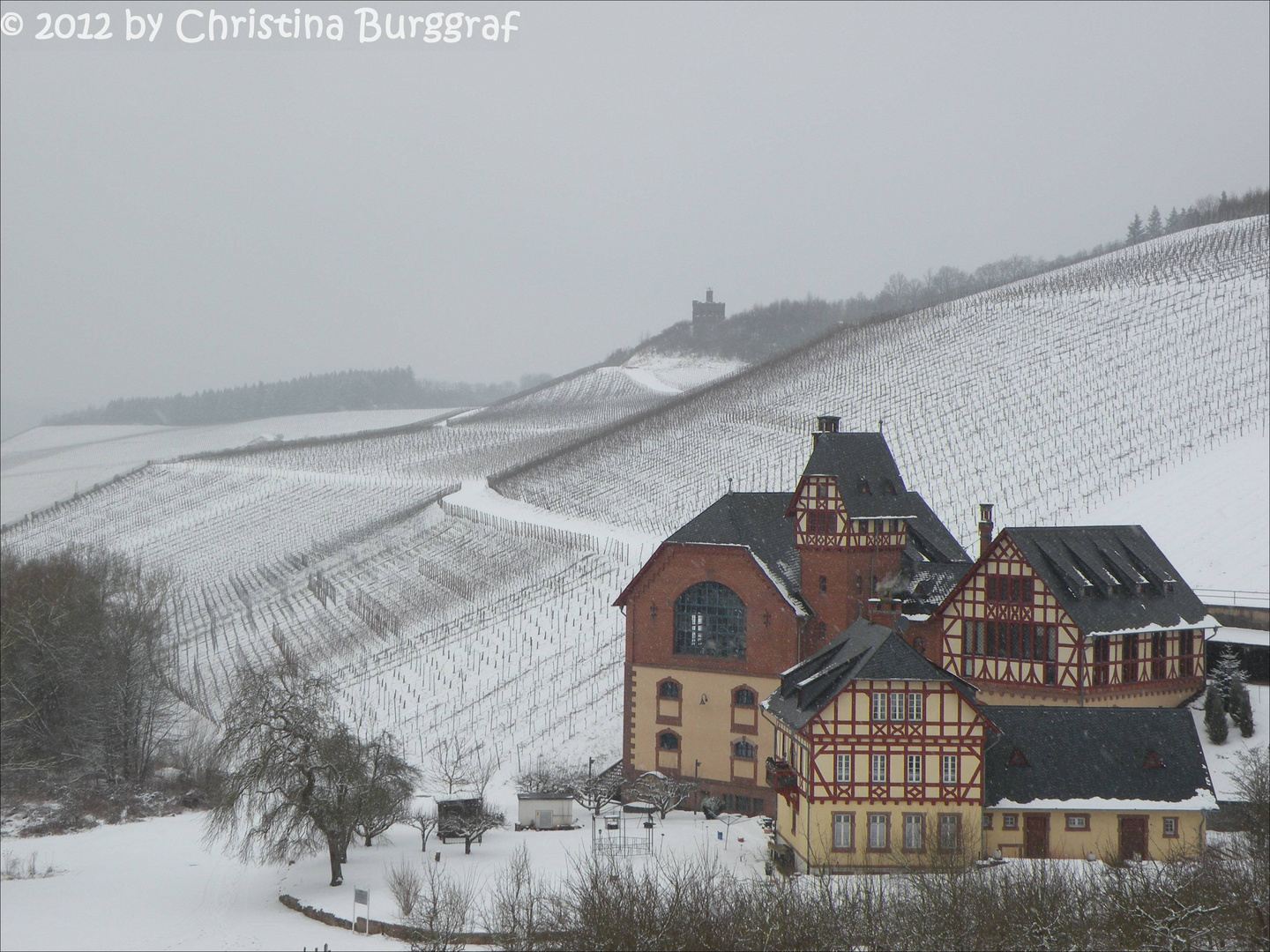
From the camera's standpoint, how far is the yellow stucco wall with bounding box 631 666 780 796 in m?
37.3

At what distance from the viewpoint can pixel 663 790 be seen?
117ft

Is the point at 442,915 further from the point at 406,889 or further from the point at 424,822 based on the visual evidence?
the point at 424,822

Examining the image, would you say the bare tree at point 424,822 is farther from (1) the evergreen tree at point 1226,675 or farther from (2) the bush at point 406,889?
(1) the evergreen tree at point 1226,675

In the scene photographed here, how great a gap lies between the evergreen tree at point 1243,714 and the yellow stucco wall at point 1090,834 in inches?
202

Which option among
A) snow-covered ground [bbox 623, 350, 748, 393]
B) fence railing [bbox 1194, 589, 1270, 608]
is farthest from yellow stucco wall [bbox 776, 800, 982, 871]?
snow-covered ground [bbox 623, 350, 748, 393]

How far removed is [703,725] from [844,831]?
944 centimetres

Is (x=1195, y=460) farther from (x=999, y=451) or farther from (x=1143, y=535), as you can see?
(x=1143, y=535)

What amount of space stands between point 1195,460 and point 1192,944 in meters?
45.9

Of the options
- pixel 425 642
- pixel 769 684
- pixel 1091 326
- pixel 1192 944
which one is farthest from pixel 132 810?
pixel 1091 326

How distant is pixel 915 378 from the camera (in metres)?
88.1

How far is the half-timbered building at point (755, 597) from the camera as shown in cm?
3706

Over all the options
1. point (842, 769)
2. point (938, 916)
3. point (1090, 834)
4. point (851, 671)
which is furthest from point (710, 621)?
point (938, 916)

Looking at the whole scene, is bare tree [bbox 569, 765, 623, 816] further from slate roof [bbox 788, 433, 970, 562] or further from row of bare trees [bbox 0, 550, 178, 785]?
row of bare trees [bbox 0, 550, 178, 785]

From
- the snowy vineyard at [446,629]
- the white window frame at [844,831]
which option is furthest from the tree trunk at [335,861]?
the snowy vineyard at [446,629]
